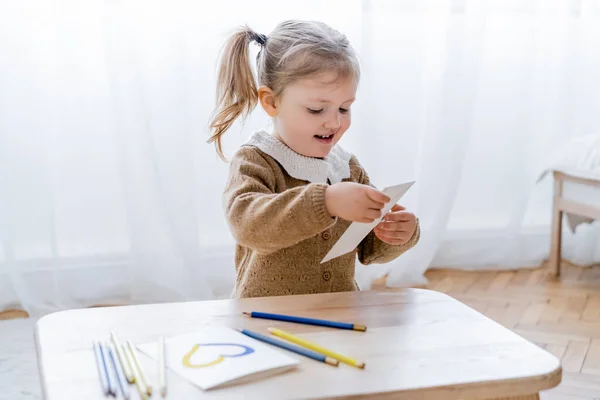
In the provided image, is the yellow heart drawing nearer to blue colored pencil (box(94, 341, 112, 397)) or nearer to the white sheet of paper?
blue colored pencil (box(94, 341, 112, 397))

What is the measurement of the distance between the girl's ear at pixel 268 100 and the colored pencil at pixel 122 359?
513mm

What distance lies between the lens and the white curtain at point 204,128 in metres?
2.17

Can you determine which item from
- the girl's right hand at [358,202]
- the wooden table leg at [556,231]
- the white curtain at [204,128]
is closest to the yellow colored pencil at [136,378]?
the girl's right hand at [358,202]

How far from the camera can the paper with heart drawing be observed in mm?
738

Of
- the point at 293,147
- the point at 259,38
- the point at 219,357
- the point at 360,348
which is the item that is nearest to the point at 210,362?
the point at 219,357

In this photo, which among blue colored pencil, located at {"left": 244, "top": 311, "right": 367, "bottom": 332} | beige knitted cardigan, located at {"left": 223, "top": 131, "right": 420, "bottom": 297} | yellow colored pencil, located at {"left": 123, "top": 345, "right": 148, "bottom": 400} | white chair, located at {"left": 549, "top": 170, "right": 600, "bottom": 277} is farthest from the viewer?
white chair, located at {"left": 549, "top": 170, "right": 600, "bottom": 277}

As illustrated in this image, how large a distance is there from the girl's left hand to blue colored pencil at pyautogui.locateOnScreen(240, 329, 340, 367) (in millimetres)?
327

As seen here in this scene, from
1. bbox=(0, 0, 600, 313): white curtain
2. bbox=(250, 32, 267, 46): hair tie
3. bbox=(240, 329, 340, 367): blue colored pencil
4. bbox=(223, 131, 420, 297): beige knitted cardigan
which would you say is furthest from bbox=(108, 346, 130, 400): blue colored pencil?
bbox=(0, 0, 600, 313): white curtain

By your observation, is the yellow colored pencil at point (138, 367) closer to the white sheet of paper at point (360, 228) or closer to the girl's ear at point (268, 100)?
the white sheet of paper at point (360, 228)

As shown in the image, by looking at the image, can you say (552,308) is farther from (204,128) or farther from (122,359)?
(122,359)

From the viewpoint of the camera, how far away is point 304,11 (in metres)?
2.32

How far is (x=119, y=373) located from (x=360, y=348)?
25 cm

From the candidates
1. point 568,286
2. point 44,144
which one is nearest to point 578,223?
point 568,286

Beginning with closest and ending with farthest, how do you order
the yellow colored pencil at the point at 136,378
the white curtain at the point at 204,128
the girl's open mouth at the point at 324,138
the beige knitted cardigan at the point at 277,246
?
the yellow colored pencil at the point at 136,378, the beige knitted cardigan at the point at 277,246, the girl's open mouth at the point at 324,138, the white curtain at the point at 204,128
